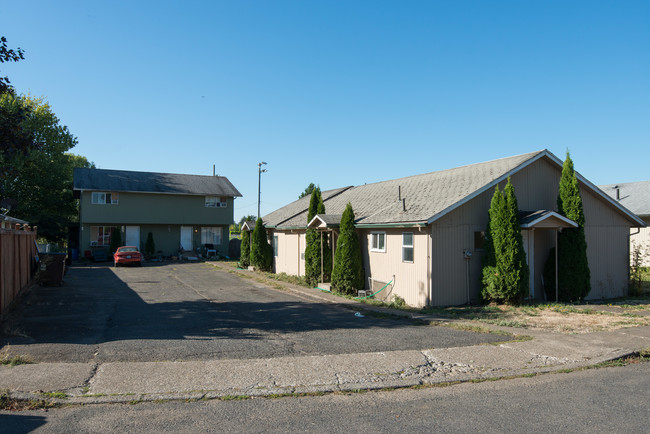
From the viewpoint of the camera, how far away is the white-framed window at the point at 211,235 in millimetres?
40156

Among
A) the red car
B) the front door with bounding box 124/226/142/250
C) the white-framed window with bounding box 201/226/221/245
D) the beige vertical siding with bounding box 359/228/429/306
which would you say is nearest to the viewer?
the beige vertical siding with bounding box 359/228/429/306

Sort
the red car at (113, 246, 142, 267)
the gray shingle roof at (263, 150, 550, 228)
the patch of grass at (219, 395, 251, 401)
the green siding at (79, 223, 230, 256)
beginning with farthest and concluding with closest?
the green siding at (79, 223, 230, 256)
the red car at (113, 246, 142, 267)
the gray shingle roof at (263, 150, 550, 228)
the patch of grass at (219, 395, 251, 401)

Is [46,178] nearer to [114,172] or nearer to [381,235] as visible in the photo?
[114,172]

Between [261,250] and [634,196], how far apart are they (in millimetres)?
25750

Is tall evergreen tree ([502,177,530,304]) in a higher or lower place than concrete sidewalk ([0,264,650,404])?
higher

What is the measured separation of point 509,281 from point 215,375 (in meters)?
10.3

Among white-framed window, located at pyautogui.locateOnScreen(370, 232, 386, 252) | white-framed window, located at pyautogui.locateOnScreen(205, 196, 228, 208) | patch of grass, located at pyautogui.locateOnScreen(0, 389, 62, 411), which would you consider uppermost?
white-framed window, located at pyautogui.locateOnScreen(205, 196, 228, 208)

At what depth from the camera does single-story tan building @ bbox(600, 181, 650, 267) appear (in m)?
28.8

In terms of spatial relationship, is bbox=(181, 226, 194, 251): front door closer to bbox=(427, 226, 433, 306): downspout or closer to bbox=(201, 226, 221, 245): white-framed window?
bbox=(201, 226, 221, 245): white-framed window

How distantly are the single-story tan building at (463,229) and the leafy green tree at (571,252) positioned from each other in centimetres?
52

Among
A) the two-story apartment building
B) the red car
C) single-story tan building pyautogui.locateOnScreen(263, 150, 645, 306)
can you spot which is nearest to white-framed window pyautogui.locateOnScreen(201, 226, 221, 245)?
the two-story apartment building

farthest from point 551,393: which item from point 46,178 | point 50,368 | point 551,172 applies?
point 46,178

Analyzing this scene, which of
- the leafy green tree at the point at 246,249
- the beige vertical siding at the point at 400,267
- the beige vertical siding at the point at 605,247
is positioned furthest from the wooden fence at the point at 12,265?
the beige vertical siding at the point at 605,247

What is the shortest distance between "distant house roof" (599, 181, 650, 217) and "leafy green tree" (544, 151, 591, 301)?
54.2ft
